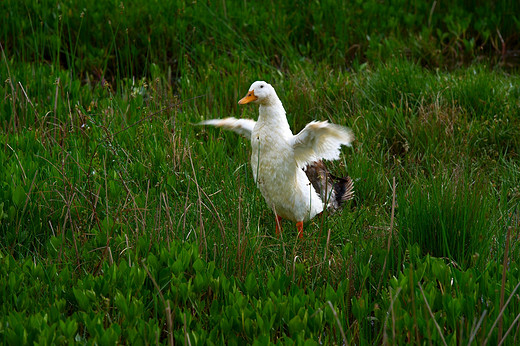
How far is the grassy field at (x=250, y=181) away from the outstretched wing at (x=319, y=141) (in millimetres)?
436

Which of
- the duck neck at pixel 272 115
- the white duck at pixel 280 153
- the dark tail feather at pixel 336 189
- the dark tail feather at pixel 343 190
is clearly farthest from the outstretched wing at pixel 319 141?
the dark tail feather at pixel 343 190

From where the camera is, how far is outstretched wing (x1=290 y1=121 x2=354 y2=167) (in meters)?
3.88

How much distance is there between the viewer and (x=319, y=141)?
4.07 meters

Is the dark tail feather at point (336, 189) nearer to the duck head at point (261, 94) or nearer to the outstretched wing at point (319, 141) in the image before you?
the outstretched wing at point (319, 141)

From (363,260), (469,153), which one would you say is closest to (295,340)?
(363,260)

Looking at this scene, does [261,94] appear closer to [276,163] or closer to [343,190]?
[276,163]

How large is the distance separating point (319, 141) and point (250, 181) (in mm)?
895

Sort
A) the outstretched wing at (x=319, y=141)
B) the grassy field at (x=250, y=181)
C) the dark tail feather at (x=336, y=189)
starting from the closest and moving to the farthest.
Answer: the grassy field at (x=250, y=181)
the outstretched wing at (x=319, y=141)
the dark tail feather at (x=336, y=189)

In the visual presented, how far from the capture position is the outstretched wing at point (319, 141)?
12.7ft

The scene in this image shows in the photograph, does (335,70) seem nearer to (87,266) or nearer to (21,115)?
(21,115)

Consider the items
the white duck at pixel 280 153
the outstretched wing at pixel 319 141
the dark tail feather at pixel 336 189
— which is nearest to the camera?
the outstretched wing at pixel 319 141

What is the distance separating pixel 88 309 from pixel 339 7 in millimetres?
5387

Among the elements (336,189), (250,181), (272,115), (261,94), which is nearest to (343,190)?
(336,189)

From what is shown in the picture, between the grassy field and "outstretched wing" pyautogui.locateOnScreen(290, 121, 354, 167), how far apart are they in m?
0.44
